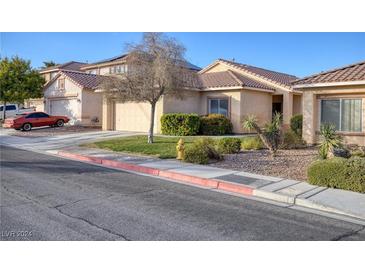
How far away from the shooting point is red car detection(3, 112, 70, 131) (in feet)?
88.6

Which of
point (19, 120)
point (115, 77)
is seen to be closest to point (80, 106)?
point (19, 120)

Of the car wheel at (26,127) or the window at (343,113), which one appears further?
the car wheel at (26,127)

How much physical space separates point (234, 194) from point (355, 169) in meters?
2.90

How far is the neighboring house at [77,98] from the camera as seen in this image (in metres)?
29.1

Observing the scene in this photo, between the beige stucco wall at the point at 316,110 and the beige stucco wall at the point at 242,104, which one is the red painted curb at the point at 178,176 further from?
the beige stucco wall at the point at 242,104

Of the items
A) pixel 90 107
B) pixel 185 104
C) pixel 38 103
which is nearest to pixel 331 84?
pixel 185 104

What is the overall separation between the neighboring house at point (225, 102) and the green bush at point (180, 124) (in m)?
1.06

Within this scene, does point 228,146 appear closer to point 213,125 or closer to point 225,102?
point 213,125

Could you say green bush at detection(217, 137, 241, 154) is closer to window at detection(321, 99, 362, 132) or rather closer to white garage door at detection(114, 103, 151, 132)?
window at detection(321, 99, 362, 132)

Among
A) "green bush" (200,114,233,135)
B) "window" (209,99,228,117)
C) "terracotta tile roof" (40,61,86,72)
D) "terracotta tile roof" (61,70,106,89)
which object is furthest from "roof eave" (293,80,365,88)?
"terracotta tile roof" (40,61,86,72)

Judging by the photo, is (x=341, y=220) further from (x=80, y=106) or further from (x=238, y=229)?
(x=80, y=106)

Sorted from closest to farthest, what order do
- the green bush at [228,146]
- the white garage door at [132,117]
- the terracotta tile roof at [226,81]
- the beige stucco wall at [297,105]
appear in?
the green bush at [228,146] → the terracotta tile roof at [226,81] → the white garage door at [132,117] → the beige stucco wall at [297,105]

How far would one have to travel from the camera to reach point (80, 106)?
29125mm

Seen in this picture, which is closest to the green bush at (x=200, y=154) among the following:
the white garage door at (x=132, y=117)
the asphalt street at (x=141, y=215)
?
the asphalt street at (x=141, y=215)
